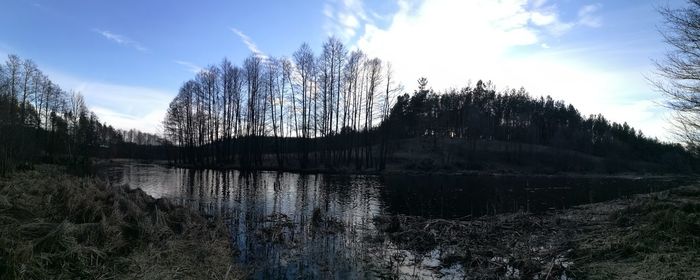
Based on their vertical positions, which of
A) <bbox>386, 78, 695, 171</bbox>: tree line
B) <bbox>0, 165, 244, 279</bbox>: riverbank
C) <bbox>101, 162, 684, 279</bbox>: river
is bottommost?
<bbox>101, 162, 684, 279</bbox>: river

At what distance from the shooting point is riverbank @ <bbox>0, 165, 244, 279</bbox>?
6.24 meters

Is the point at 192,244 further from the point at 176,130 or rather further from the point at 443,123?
the point at 443,123

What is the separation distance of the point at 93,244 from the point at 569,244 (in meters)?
12.8

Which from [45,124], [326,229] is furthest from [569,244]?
[45,124]

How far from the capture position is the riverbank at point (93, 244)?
6243 millimetres

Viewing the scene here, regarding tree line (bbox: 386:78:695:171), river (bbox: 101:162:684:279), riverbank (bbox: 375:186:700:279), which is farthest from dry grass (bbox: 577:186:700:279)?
tree line (bbox: 386:78:695:171)

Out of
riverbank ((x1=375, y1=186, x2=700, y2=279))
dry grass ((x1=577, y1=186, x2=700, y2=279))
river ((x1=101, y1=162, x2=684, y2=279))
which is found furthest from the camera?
river ((x1=101, y1=162, x2=684, y2=279))

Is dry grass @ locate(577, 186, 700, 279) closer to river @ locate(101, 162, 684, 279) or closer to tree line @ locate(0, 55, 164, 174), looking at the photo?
river @ locate(101, 162, 684, 279)

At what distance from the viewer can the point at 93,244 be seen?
24.5ft

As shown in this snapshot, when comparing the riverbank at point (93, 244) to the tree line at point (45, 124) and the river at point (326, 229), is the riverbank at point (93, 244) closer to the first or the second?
the river at point (326, 229)

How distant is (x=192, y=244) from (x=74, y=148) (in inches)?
2343

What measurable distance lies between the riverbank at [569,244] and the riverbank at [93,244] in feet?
19.7

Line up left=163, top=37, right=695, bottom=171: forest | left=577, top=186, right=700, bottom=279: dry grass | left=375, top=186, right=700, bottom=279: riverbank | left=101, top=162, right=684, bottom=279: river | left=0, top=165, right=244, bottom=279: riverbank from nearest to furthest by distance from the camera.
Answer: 1. left=0, top=165, right=244, bottom=279: riverbank
2. left=577, top=186, right=700, bottom=279: dry grass
3. left=375, top=186, right=700, bottom=279: riverbank
4. left=101, top=162, right=684, bottom=279: river
5. left=163, top=37, right=695, bottom=171: forest

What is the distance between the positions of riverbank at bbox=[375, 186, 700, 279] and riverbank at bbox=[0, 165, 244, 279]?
6007mm
